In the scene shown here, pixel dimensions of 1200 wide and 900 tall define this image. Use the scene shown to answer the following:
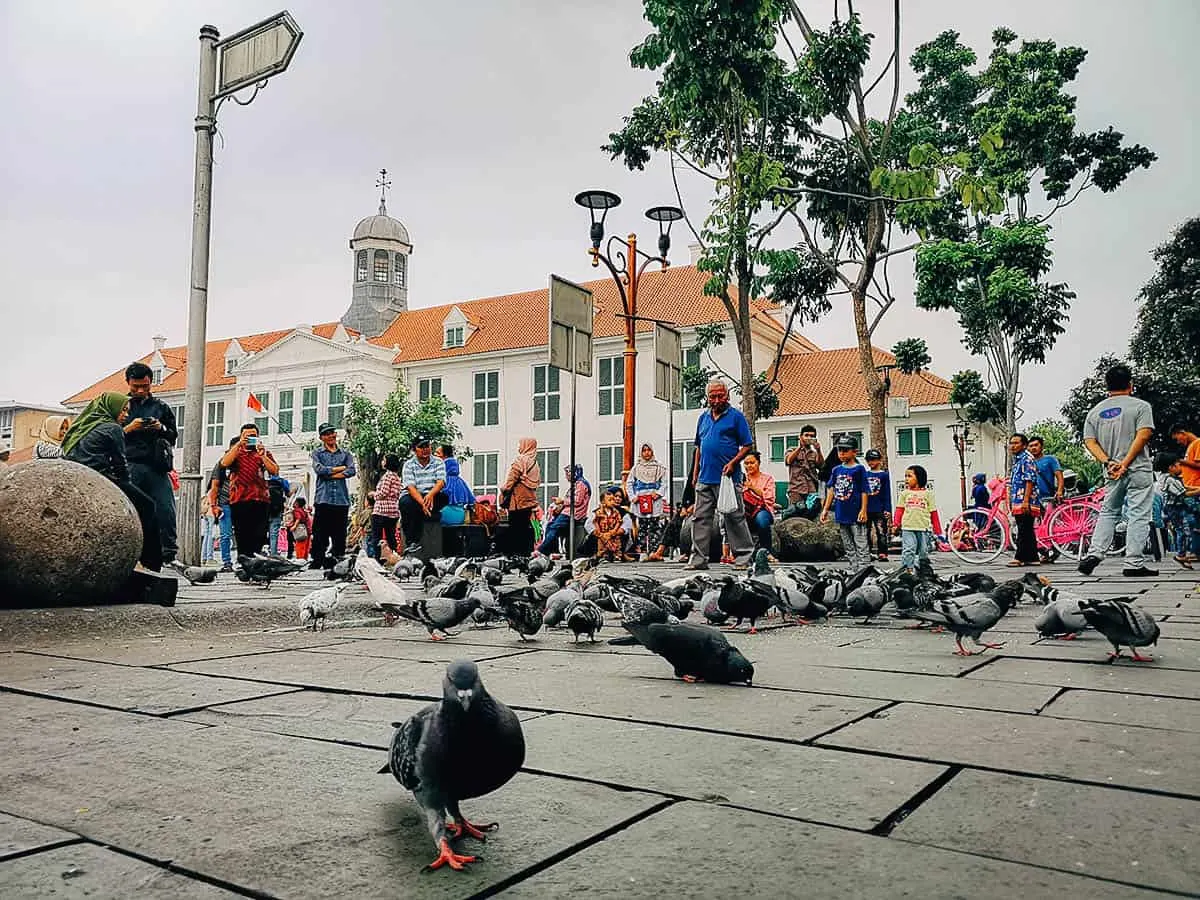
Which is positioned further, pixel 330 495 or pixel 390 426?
pixel 390 426

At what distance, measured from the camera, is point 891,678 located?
3875 millimetres

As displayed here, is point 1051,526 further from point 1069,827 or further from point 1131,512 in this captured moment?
point 1069,827

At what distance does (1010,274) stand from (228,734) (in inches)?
805

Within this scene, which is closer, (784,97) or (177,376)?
(784,97)

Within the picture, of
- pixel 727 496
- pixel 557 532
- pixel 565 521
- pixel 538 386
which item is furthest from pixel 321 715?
pixel 538 386

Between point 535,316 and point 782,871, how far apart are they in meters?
38.8

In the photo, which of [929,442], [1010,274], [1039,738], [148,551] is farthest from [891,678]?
[929,442]

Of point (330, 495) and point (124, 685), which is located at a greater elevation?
point (330, 495)

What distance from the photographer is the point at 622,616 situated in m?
5.39

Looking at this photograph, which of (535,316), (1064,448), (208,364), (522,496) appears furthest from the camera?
(1064,448)

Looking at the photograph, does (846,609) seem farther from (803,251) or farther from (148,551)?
(803,251)

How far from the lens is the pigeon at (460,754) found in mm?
1862

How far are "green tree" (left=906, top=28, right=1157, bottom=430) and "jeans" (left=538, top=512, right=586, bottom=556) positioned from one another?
10.3m

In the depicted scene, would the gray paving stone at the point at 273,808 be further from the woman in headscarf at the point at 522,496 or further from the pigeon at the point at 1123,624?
the woman in headscarf at the point at 522,496
